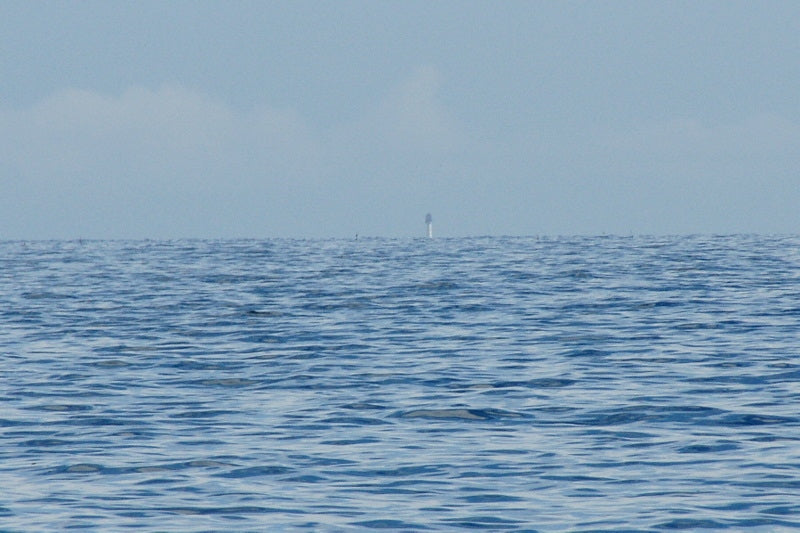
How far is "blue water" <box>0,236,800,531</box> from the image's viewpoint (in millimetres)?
14391

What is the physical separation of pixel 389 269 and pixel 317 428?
3668 cm

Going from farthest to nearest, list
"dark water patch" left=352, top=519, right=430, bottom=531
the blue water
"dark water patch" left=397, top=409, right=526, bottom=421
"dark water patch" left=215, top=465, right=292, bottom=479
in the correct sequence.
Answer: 1. "dark water patch" left=397, top=409, right=526, bottom=421
2. "dark water patch" left=215, top=465, right=292, bottom=479
3. the blue water
4. "dark water patch" left=352, top=519, right=430, bottom=531

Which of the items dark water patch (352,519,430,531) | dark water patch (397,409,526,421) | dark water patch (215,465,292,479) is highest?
dark water patch (397,409,526,421)

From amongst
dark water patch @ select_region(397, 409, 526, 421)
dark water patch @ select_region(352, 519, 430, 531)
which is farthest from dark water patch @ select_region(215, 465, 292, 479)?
dark water patch @ select_region(397, 409, 526, 421)

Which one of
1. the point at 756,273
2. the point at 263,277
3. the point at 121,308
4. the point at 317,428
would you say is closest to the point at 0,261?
the point at 263,277

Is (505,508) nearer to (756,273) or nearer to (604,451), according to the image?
(604,451)

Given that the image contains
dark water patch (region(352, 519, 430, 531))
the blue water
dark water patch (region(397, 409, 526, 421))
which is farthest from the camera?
dark water patch (region(397, 409, 526, 421))

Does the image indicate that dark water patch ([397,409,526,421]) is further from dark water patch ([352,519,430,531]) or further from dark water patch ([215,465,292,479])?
dark water patch ([352,519,430,531])

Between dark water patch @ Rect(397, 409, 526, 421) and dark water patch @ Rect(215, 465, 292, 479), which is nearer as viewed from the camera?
dark water patch @ Rect(215, 465, 292, 479)

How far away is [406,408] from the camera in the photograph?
20.7 m

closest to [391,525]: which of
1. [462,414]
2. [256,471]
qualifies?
[256,471]

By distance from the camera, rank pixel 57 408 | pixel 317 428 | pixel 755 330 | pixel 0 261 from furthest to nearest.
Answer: pixel 0 261
pixel 755 330
pixel 57 408
pixel 317 428

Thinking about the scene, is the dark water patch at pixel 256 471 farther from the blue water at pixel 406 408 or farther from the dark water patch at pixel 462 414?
the dark water patch at pixel 462 414

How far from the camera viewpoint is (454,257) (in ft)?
211
